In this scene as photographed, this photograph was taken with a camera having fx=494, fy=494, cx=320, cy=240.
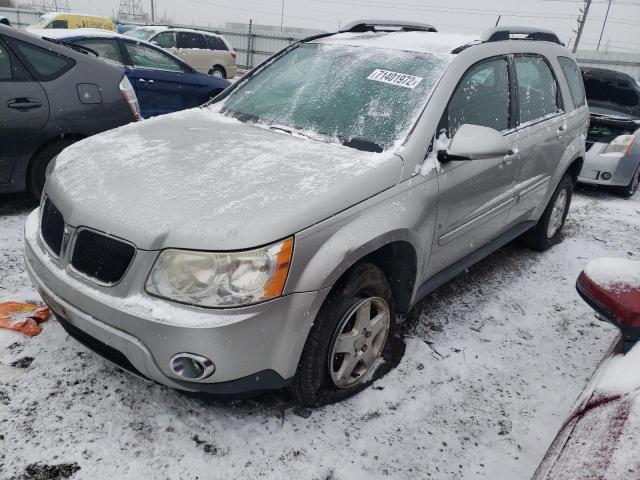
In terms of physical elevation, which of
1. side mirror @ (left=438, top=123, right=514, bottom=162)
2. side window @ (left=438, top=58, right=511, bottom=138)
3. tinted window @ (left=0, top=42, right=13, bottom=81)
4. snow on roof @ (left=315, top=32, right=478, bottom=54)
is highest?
snow on roof @ (left=315, top=32, right=478, bottom=54)

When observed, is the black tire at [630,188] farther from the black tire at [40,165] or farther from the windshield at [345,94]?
the black tire at [40,165]

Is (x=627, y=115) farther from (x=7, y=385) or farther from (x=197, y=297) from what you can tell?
(x=7, y=385)

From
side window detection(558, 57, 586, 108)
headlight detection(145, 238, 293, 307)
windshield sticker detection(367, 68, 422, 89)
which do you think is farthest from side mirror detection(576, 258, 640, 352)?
side window detection(558, 57, 586, 108)

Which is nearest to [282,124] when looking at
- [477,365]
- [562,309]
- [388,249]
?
[388,249]

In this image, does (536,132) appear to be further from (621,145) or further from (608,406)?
(621,145)

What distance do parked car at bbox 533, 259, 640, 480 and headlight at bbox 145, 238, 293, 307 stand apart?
41.0 inches

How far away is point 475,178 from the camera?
2826 mm

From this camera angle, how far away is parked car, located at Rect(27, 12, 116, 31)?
1522 centimetres

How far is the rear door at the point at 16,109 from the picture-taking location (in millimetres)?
3795

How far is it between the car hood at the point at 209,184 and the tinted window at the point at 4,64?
1848 mm

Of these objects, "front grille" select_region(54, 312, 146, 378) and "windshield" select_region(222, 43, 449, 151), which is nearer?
"front grille" select_region(54, 312, 146, 378)

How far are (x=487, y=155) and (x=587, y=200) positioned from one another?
15.8 feet

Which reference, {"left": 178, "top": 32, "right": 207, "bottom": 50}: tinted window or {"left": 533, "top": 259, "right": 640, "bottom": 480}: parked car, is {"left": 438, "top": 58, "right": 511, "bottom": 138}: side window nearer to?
{"left": 533, "top": 259, "right": 640, "bottom": 480}: parked car

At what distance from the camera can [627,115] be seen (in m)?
A: 6.91
